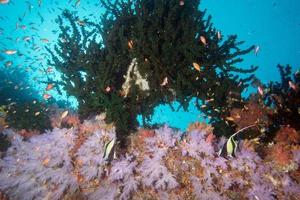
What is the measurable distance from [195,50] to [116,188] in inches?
127

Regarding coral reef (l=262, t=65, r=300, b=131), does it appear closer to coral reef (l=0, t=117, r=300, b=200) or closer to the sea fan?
coral reef (l=0, t=117, r=300, b=200)

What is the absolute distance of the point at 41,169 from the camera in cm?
494

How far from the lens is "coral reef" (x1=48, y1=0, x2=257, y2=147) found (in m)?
5.39

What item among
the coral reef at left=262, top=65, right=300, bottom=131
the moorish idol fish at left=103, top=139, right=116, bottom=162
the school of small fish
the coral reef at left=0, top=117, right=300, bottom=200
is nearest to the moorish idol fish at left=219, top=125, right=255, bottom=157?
the coral reef at left=0, top=117, right=300, bottom=200

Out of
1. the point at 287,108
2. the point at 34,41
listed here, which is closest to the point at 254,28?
the point at 34,41

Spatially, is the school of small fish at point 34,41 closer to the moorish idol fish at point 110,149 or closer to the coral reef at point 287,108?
the moorish idol fish at point 110,149

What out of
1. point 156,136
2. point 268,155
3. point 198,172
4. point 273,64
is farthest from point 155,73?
point 273,64

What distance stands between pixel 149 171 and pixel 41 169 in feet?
7.38

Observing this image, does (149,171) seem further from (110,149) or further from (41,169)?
(41,169)

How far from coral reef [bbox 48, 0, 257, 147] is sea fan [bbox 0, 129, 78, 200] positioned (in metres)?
1.06

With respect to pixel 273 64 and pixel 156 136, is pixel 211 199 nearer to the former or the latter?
pixel 156 136

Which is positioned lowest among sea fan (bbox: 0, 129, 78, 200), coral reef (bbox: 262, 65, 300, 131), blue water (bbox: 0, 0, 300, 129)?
sea fan (bbox: 0, 129, 78, 200)

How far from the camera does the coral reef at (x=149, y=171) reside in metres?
4.15

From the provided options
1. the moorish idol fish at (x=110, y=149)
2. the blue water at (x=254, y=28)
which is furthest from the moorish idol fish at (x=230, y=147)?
A: the blue water at (x=254, y=28)
